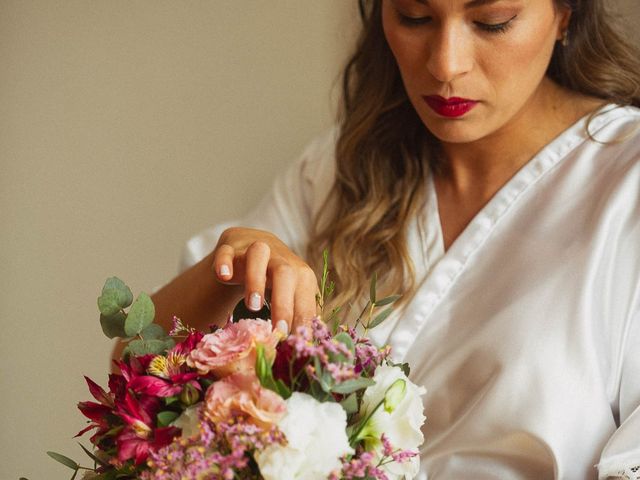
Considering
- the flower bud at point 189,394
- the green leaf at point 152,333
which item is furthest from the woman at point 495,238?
the flower bud at point 189,394

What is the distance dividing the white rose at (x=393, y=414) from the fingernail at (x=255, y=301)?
0.63 ft

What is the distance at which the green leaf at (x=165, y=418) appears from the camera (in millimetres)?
875

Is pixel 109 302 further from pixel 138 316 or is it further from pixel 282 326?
pixel 282 326

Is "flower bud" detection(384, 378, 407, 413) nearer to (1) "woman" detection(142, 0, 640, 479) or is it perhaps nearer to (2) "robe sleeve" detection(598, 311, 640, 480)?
(1) "woman" detection(142, 0, 640, 479)

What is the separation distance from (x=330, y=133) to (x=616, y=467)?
93 cm

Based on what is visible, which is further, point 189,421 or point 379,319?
point 379,319

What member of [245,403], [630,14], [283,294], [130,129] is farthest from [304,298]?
[130,129]

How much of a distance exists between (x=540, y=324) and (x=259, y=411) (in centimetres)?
66

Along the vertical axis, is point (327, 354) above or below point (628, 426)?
above

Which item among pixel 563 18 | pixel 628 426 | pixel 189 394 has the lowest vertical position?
pixel 628 426

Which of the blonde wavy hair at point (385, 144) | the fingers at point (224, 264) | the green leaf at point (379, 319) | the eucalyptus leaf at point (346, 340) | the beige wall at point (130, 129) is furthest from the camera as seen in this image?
the beige wall at point (130, 129)

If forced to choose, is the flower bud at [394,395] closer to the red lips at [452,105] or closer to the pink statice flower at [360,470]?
the pink statice flower at [360,470]

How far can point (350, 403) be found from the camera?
89cm

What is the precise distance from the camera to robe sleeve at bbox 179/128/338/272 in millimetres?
1778
